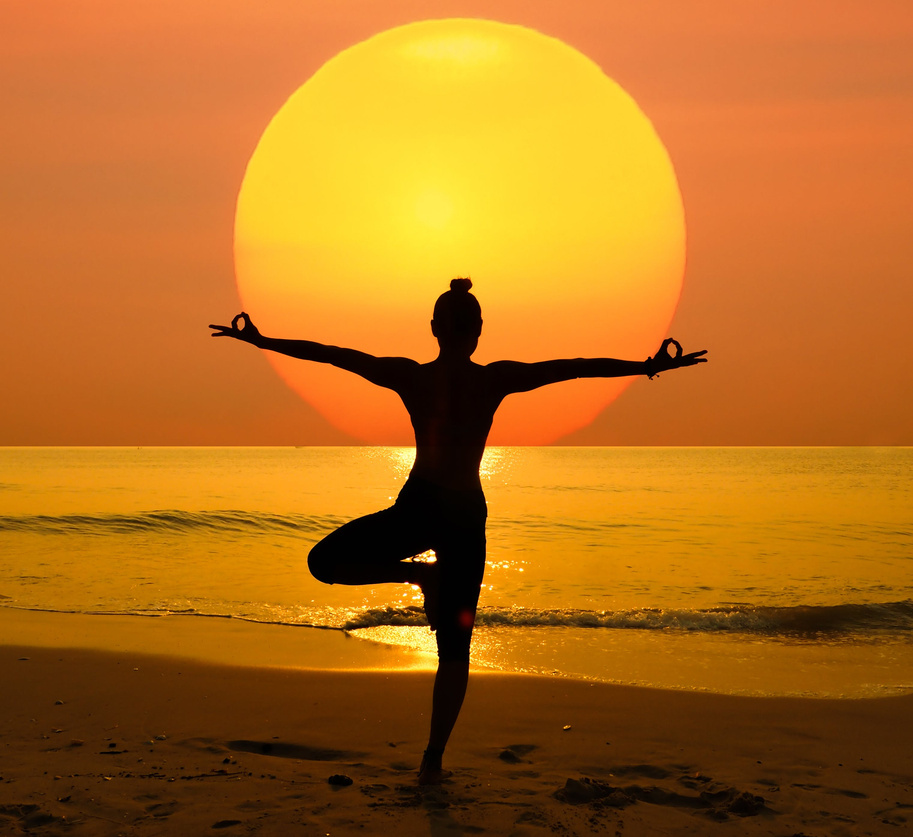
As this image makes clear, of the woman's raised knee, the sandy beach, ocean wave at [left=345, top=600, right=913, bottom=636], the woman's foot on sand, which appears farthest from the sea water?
the woman's raised knee

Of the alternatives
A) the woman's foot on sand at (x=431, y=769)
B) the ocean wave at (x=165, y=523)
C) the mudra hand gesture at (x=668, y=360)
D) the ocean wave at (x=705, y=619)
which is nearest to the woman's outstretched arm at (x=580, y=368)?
the mudra hand gesture at (x=668, y=360)

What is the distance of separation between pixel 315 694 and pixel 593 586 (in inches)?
451

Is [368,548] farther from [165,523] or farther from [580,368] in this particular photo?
[165,523]

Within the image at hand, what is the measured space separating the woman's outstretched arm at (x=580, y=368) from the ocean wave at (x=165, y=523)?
80.8 feet

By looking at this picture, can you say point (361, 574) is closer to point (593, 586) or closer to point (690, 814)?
point (690, 814)

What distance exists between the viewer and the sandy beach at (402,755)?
4.79m

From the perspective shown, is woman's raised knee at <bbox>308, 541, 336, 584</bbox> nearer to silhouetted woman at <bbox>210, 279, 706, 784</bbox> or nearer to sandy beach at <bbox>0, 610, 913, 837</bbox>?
silhouetted woman at <bbox>210, 279, 706, 784</bbox>

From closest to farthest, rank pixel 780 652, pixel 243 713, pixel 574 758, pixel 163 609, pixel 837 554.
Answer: pixel 574 758
pixel 243 713
pixel 780 652
pixel 163 609
pixel 837 554

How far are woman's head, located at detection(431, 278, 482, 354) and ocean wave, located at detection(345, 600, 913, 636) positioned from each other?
8273 mm

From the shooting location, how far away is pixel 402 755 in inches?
238

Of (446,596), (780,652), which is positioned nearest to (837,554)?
(780,652)

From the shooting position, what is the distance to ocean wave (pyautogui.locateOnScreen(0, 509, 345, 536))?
92.4 feet

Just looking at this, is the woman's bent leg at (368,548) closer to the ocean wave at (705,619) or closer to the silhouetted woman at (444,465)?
the silhouetted woman at (444,465)

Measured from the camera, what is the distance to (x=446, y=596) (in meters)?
5.18
